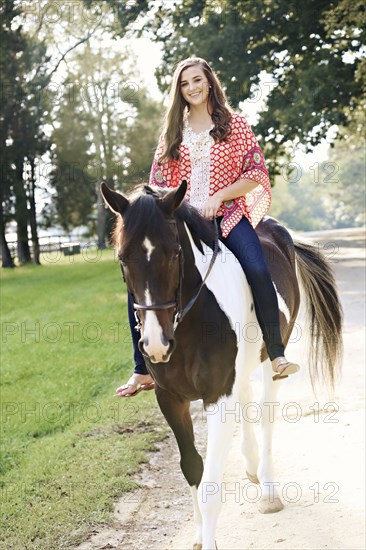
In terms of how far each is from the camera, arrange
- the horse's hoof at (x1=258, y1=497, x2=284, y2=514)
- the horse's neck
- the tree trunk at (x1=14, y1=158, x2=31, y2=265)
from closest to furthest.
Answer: the horse's neck
the horse's hoof at (x1=258, y1=497, x2=284, y2=514)
the tree trunk at (x1=14, y1=158, x2=31, y2=265)

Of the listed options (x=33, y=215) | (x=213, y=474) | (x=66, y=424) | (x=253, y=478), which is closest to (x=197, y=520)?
(x=213, y=474)

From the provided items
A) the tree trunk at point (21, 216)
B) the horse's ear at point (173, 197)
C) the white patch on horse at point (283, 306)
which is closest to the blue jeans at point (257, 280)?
the white patch on horse at point (283, 306)

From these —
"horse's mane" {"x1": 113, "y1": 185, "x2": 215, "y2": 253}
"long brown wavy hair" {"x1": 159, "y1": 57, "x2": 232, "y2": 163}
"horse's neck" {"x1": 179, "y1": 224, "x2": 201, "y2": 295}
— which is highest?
"long brown wavy hair" {"x1": 159, "y1": 57, "x2": 232, "y2": 163}

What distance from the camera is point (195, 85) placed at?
404 cm

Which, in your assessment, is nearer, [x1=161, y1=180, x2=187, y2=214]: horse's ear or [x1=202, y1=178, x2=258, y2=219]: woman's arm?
[x1=161, y1=180, x2=187, y2=214]: horse's ear

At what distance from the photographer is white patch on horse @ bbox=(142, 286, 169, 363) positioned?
2.97 meters

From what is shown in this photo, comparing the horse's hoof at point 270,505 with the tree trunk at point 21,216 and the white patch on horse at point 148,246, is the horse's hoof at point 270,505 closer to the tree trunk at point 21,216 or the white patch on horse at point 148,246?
the white patch on horse at point 148,246

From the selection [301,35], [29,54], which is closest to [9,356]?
[301,35]

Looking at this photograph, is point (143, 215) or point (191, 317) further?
point (191, 317)

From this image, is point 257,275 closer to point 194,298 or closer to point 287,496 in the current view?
point 194,298

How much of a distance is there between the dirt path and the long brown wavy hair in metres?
2.33

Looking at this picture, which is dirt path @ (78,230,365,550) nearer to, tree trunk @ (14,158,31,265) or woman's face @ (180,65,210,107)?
woman's face @ (180,65,210,107)

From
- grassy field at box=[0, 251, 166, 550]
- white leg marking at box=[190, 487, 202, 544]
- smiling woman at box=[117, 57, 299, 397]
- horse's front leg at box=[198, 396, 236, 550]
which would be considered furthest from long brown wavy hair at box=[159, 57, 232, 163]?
grassy field at box=[0, 251, 166, 550]

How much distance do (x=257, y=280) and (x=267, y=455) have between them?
5.23 ft
